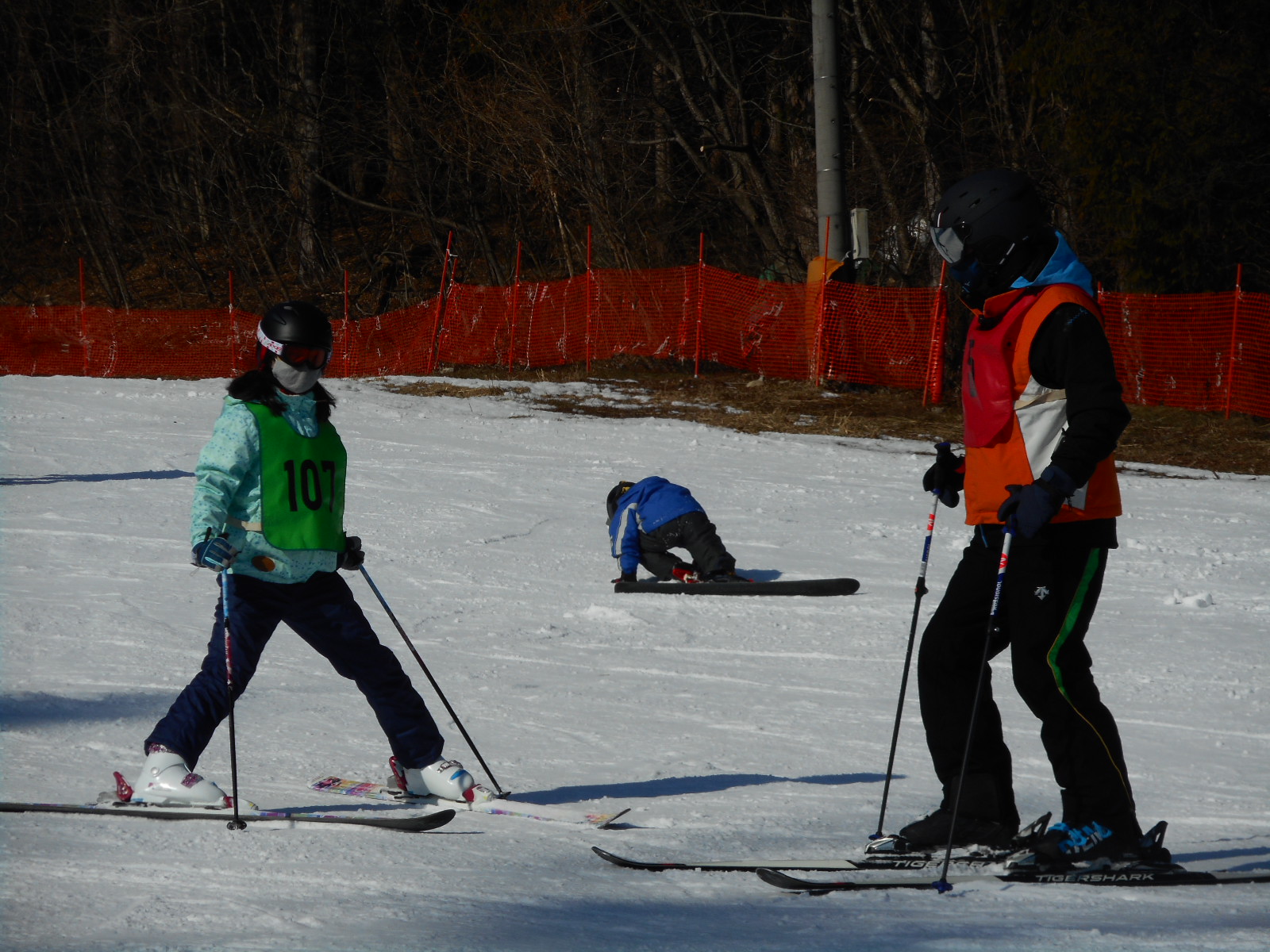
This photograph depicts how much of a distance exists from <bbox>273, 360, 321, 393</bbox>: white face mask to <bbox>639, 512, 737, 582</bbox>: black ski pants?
429 centimetres

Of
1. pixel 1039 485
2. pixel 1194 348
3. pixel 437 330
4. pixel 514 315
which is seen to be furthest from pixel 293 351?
pixel 437 330

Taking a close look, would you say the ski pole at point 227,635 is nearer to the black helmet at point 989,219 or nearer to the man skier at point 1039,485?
the man skier at point 1039,485

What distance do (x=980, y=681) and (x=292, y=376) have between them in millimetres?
2236

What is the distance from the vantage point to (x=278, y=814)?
3963 mm

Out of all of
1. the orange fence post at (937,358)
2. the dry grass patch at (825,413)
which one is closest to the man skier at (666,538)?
the dry grass patch at (825,413)

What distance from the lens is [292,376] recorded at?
4254 mm

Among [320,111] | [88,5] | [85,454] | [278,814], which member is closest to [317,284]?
[320,111]

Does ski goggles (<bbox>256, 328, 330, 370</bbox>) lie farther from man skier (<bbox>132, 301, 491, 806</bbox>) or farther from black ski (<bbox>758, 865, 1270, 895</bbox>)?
black ski (<bbox>758, 865, 1270, 895</bbox>)

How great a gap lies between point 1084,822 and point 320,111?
106ft

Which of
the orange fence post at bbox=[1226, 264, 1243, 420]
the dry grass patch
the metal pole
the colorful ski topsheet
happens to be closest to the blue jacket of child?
the colorful ski topsheet

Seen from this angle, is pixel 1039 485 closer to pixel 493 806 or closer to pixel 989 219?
pixel 989 219

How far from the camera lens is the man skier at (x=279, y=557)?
4.13 meters

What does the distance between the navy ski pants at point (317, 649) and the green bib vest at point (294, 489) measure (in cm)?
15

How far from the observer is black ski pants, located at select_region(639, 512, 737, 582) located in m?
8.27
